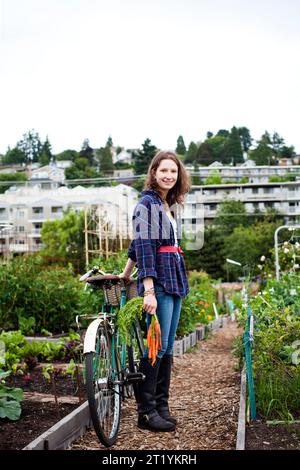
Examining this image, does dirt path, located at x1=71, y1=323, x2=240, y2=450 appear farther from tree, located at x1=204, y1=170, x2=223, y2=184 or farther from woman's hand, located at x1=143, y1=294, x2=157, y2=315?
tree, located at x1=204, y1=170, x2=223, y2=184

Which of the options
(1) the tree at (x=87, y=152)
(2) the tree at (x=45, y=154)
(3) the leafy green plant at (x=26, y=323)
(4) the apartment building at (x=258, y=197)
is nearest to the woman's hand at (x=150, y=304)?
(3) the leafy green plant at (x=26, y=323)

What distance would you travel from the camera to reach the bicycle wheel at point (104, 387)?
2570 mm

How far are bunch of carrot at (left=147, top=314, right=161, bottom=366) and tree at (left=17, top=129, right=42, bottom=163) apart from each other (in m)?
44.3

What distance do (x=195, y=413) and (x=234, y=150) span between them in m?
37.6

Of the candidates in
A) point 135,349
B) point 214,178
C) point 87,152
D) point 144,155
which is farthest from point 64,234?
point 135,349

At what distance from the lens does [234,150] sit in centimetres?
4006

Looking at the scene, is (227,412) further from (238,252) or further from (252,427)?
(238,252)

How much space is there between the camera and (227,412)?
333 cm

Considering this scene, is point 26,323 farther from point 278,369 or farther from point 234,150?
point 234,150

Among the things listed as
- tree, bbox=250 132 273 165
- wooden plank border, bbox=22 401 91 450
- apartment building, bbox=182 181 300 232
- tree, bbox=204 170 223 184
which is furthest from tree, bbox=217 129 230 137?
wooden plank border, bbox=22 401 91 450

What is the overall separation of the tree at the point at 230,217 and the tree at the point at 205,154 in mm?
3954

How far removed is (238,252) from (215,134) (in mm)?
14053

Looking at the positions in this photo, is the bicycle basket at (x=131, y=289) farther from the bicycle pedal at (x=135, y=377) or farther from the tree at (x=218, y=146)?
the tree at (x=218, y=146)
